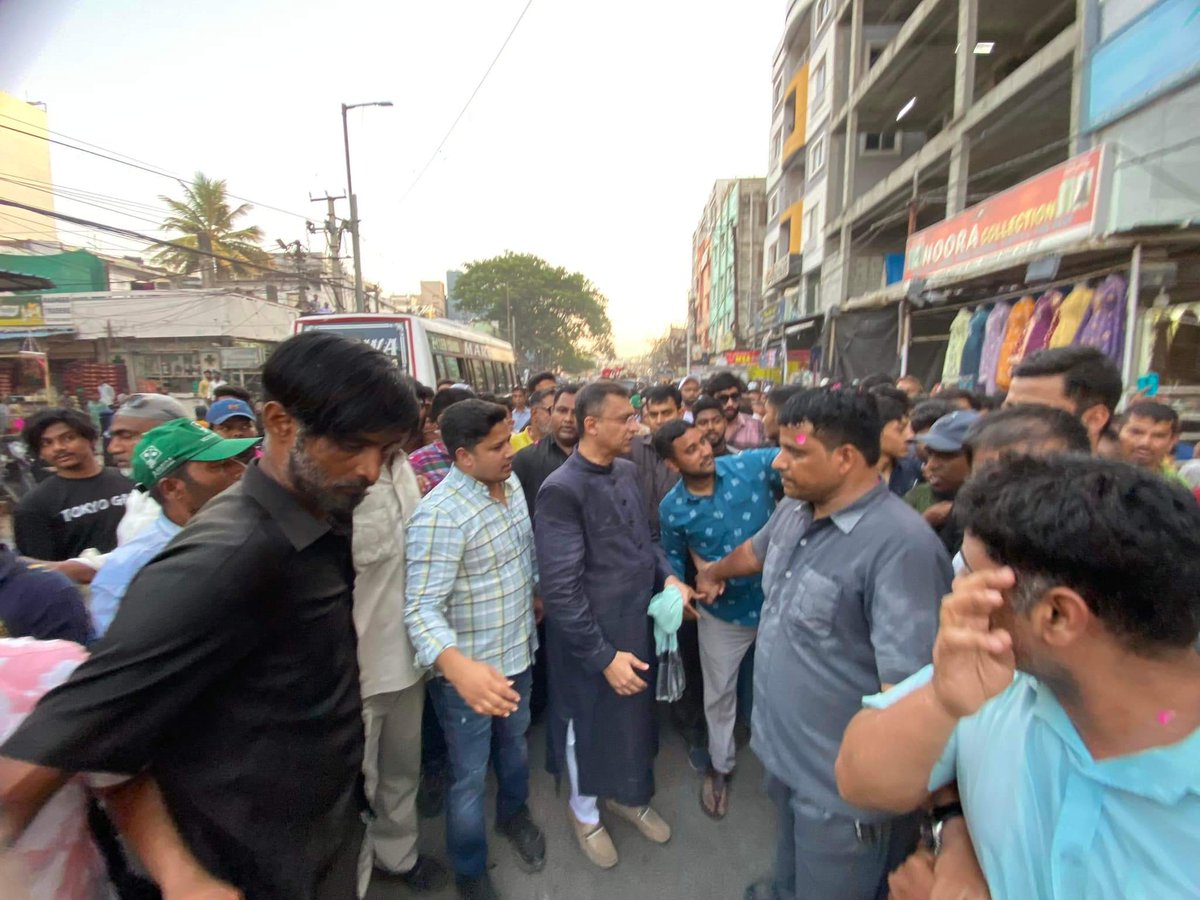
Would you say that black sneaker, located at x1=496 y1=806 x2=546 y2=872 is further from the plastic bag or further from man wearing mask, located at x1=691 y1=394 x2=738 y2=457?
man wearing mask, located at x1=691 y1=394 x2=738 y2=457

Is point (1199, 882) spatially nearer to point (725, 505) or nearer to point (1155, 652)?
point (1155, 652)

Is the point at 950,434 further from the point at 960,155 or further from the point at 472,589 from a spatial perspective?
the point at 960,155

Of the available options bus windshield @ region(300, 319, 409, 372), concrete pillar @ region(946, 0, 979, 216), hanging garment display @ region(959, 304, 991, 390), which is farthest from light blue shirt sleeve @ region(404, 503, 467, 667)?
concrete pillar @ region(946, 0, 979, 216)

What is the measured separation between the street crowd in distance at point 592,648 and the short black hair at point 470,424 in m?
0.01

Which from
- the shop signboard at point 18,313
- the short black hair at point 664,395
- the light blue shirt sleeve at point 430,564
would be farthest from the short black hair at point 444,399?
Result: the shop signboard at point 18,313

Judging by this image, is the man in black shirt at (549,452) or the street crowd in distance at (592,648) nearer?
the street crowd in distance at (592,648)

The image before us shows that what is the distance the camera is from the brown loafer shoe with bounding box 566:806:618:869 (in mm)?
2373

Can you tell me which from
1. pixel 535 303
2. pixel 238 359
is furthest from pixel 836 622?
pixel 535 303

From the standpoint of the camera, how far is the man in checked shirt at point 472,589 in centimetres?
207

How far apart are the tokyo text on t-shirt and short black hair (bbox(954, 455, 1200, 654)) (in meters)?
3.86

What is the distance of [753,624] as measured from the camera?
265 cm

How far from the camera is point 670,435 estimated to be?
2750 mm

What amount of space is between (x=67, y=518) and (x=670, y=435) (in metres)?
3.11

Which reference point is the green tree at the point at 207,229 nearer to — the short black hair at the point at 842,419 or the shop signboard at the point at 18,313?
the shop signboard at the point at 18,313
